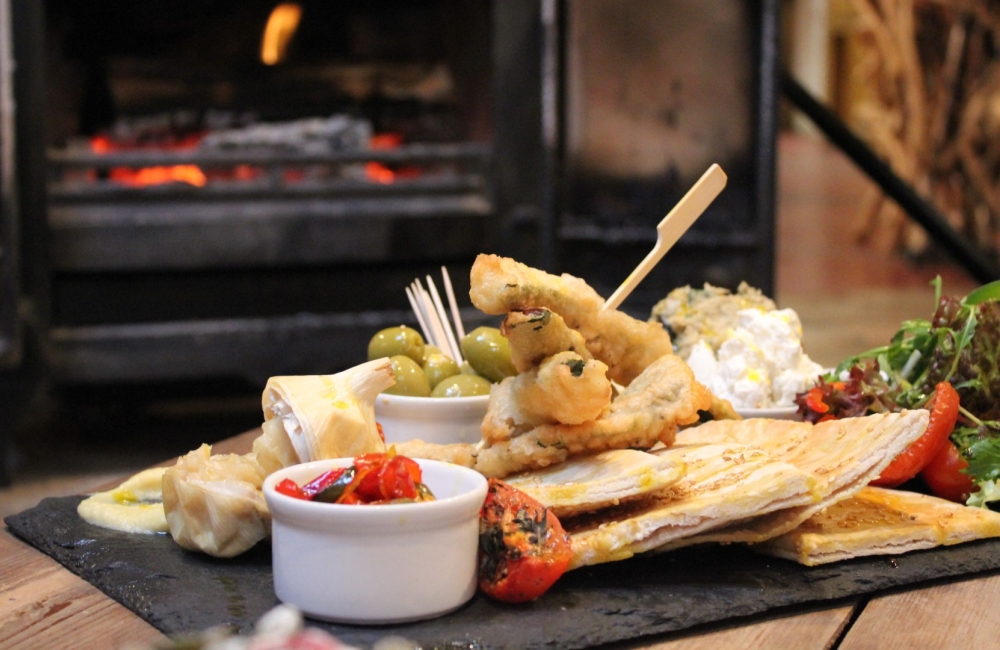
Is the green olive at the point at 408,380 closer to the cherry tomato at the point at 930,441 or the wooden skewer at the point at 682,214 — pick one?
the wooden skewer at the point at 682,214

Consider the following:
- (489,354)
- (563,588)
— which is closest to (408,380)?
(489,354)

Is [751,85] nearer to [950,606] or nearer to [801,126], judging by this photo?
[950,606]

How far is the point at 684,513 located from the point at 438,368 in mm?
853

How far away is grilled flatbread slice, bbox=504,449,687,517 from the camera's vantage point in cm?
158

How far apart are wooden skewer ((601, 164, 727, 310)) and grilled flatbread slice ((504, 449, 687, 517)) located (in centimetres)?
36

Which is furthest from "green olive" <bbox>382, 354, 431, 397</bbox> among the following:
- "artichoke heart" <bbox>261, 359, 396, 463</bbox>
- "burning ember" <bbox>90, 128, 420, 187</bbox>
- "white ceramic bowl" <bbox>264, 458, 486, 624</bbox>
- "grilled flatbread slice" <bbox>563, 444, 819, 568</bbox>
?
"burning ember" <bbox>90, 128, 420, 187</bbox>

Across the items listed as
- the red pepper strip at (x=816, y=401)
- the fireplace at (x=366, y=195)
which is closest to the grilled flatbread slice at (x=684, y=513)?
the red pepper strip at (x=816, y=401)

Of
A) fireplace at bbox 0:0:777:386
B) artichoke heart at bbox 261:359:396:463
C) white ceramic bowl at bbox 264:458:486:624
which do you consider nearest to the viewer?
white ceramic bowl at bbox 264:458:486:624

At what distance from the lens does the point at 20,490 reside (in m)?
4.29

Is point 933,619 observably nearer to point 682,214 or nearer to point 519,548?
point 519,548

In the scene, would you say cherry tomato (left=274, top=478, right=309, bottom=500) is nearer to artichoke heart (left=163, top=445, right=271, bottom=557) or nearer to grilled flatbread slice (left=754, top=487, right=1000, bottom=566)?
artichoke heart (left=163, top=445, right=271, bottom=557)

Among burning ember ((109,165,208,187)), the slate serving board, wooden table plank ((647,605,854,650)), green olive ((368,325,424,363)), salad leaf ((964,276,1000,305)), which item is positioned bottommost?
wooden table plank ((647,605,854,650))

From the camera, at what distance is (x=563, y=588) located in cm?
156

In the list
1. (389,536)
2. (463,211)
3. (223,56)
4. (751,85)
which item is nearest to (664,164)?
(751,85)
